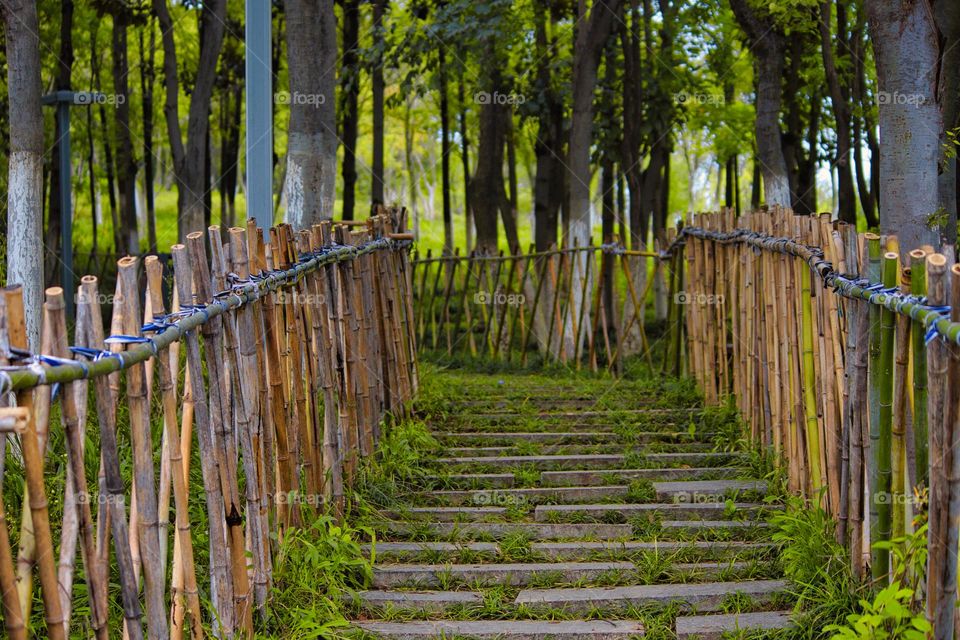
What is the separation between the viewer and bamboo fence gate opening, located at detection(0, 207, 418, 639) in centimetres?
272

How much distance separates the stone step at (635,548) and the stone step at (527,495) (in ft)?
1.98

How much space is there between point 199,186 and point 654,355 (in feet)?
19.9

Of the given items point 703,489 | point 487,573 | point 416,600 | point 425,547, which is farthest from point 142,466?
A: point 703,489

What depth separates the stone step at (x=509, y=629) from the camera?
4211mm

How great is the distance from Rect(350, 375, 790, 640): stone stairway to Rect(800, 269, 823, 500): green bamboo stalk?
40 cm

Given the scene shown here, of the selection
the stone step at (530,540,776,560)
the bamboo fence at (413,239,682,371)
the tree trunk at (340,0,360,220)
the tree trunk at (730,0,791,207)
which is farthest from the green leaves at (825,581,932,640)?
the tree trunk at (340,0,360,220)

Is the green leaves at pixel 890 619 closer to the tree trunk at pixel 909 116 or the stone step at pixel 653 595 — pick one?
the stone step at pixel 653 595

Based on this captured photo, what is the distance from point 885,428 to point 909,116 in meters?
2.49

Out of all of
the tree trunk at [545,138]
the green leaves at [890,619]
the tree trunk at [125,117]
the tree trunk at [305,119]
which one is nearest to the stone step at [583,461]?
the green leaves at [890,619]

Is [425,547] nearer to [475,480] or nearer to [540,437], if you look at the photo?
[475,480]

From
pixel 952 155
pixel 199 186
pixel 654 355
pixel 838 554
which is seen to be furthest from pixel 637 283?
pixel 838 554

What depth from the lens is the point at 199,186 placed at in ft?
42.3

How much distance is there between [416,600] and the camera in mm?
4527

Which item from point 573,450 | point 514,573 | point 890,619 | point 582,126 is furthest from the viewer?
point 582,126
